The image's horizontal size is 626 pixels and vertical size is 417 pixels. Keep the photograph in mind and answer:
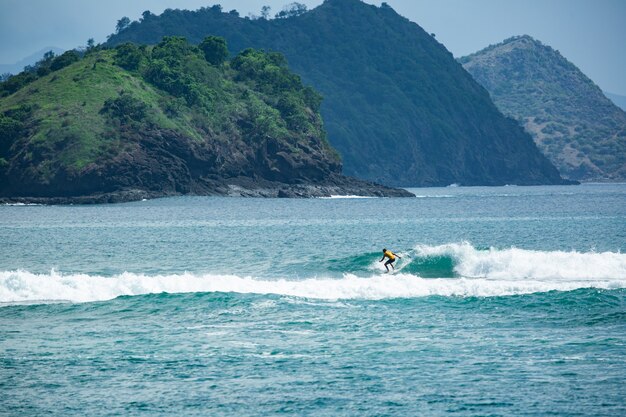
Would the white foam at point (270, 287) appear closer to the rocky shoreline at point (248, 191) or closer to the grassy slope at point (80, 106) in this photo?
the rocky shoreline at point (248, 191)

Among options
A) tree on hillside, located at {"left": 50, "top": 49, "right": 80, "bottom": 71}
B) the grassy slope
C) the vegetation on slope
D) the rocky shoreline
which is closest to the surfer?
the rocky shoreline

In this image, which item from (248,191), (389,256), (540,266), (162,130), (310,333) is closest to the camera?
(310,333)

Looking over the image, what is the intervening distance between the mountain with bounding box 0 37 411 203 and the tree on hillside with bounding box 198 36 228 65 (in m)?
0.19

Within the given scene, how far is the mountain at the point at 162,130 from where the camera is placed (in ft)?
452

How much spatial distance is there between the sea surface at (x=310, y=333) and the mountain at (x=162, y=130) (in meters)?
79.7

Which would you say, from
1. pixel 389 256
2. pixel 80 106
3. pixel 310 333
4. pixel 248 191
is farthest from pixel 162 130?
pixel 310 333

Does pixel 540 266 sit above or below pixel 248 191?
below

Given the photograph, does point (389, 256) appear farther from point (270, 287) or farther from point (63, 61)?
point (63, 61)

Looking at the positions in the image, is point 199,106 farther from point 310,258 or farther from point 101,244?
point 310,258

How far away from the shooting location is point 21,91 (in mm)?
158250

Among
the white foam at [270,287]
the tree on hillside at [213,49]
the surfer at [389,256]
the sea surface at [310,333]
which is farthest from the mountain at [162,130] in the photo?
the white foam at [270,287]

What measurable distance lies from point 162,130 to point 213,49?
119 ft

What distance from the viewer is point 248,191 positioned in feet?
500

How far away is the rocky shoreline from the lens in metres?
133
